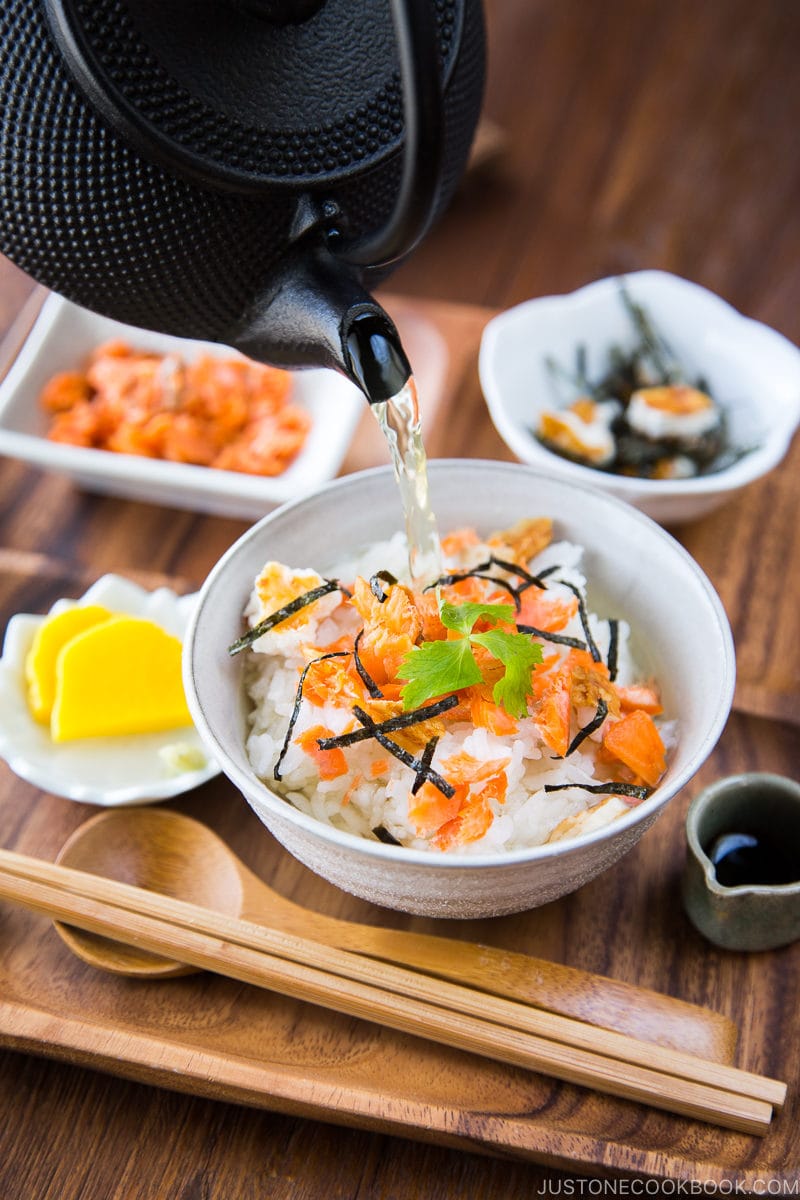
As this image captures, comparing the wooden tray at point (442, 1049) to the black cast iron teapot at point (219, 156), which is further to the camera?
the wooden tray at point (442, 1049)

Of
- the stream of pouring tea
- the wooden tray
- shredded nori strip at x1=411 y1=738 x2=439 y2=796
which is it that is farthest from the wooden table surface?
the stream of pouring tea

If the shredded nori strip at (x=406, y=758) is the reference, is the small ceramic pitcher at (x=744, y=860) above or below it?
below

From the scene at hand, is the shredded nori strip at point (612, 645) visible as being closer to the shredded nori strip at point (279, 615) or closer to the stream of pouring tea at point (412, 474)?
the stream of pouring tea at point (412, 474)

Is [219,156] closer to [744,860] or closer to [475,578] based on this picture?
[475,578]

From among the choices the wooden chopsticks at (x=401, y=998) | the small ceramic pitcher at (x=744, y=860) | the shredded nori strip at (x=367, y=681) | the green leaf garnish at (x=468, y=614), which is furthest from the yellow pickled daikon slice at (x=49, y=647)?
the small ceramic pitcher at (x=744, y=860)

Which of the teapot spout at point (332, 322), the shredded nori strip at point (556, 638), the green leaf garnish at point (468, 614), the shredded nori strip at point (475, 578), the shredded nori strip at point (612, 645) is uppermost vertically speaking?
the teapot spout at point (332, 322)

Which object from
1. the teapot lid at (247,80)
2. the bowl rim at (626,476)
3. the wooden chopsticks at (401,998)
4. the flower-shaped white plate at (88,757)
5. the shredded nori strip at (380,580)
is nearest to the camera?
the teapot lid at (247,80)
